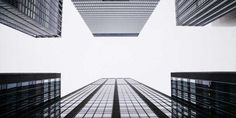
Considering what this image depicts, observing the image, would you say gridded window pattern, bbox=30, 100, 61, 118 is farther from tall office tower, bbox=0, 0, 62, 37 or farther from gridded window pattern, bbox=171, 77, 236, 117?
tall office tower, bbox=0, 0, 62, 37

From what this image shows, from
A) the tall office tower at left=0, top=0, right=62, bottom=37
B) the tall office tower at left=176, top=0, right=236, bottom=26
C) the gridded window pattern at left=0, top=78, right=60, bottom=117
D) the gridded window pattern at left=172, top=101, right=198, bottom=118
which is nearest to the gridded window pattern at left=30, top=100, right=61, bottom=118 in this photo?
the gridded window pattern at left=0, top=78, right=60, bottom=117

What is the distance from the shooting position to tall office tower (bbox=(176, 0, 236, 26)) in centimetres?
7319

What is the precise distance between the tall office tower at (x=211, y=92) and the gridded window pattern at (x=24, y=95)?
30.4m

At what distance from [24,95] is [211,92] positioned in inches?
1478

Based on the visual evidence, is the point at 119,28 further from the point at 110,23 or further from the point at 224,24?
the point at 224,24

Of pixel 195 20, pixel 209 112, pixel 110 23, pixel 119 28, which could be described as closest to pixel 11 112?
pixel 209 112

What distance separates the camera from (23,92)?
38812mm

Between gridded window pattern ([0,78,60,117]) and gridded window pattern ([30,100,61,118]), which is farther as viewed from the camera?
gridded window pattern ([30,100,61,118])

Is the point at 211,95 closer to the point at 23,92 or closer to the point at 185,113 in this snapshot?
the point at 185,113

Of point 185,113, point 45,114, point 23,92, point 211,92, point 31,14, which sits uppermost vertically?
point 31,14

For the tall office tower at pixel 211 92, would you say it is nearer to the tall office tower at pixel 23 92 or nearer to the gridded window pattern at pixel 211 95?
the gridded window pattern at pixel 211 95

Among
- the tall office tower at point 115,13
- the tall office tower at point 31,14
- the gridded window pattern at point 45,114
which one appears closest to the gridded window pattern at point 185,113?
the gridded window pattern at point 45,114

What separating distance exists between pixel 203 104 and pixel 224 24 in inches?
2897

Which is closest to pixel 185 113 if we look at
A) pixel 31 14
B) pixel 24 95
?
pixel 24 95
